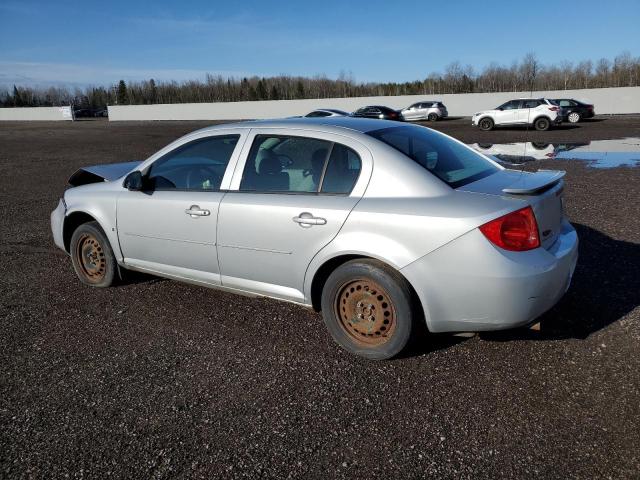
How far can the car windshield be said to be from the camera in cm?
346

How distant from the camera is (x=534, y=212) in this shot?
308 centimetres

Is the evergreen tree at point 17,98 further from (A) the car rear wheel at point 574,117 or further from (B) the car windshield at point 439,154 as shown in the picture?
(B) the car windshield at point 439,154

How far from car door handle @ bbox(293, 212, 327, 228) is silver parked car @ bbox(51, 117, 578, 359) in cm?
2

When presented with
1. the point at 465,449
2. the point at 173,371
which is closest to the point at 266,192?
the point at 173,371

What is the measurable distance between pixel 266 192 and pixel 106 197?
185cm

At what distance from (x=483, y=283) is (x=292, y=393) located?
1.33 meters

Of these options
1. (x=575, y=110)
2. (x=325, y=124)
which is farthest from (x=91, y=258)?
(x=575, y=110)

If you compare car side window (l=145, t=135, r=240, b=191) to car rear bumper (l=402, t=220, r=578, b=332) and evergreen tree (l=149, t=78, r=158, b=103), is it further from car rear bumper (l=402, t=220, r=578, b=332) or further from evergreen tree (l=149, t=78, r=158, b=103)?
evergreen tree (l=149, t=78, r=158, b=103)

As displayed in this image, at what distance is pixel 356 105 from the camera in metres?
49.5

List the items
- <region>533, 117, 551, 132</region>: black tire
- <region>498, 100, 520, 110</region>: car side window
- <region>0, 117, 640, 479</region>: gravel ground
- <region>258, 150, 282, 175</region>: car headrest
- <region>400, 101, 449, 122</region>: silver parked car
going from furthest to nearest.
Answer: <region>400, 101, 449, 122</region>: silver parked car, <region>498, 100, 520, 110</region>: car side window, <region>533, 117, 551, 132</region>: black tire, <region>258, 150, 282, 175</region>: car headrest, <region>0, 117, 640, 479</region>: gravel ground

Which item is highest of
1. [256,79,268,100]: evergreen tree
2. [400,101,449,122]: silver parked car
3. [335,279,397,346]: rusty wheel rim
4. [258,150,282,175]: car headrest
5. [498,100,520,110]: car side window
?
[256,79,268,100]: evergreen tree

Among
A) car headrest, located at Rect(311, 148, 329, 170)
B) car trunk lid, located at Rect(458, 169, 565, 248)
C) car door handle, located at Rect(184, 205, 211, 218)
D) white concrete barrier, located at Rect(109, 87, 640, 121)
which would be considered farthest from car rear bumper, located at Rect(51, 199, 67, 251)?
white concrete barrier, located at Rect(109, 87, 640, 121)

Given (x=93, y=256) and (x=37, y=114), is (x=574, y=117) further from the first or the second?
(x=37, y=114)

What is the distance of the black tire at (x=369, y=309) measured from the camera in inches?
128
